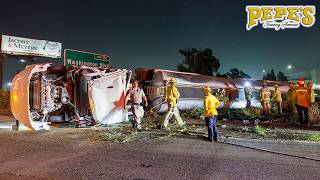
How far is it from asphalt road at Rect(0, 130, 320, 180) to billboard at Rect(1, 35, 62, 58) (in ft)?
72.3

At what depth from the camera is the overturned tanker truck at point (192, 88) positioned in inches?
524

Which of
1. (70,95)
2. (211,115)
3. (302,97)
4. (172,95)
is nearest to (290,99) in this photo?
(302,97)

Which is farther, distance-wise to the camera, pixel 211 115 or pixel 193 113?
pixel 193 113

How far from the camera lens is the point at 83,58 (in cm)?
2155

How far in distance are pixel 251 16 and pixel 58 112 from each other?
30.9ft

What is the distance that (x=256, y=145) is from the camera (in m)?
7.47

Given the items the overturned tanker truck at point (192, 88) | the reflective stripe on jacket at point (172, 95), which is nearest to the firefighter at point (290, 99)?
the overturned tanker truck at point (192, 88)

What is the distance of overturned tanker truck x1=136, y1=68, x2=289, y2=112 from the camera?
13.3m

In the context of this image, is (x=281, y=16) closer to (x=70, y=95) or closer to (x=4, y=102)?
(x=70, y=95)

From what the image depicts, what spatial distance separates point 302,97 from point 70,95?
7.57 m

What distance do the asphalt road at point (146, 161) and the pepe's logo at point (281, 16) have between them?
908cm

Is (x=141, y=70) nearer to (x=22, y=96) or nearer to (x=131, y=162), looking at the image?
(x=22, y=96)

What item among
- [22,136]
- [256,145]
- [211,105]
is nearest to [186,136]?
[211,105]

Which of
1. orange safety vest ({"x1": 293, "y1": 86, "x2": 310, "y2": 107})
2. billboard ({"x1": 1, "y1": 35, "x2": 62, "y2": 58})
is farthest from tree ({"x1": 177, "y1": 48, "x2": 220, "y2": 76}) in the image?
orange safety vest ({"x1": 293, "y1": 86, "x2": 310, "y2": 107})
